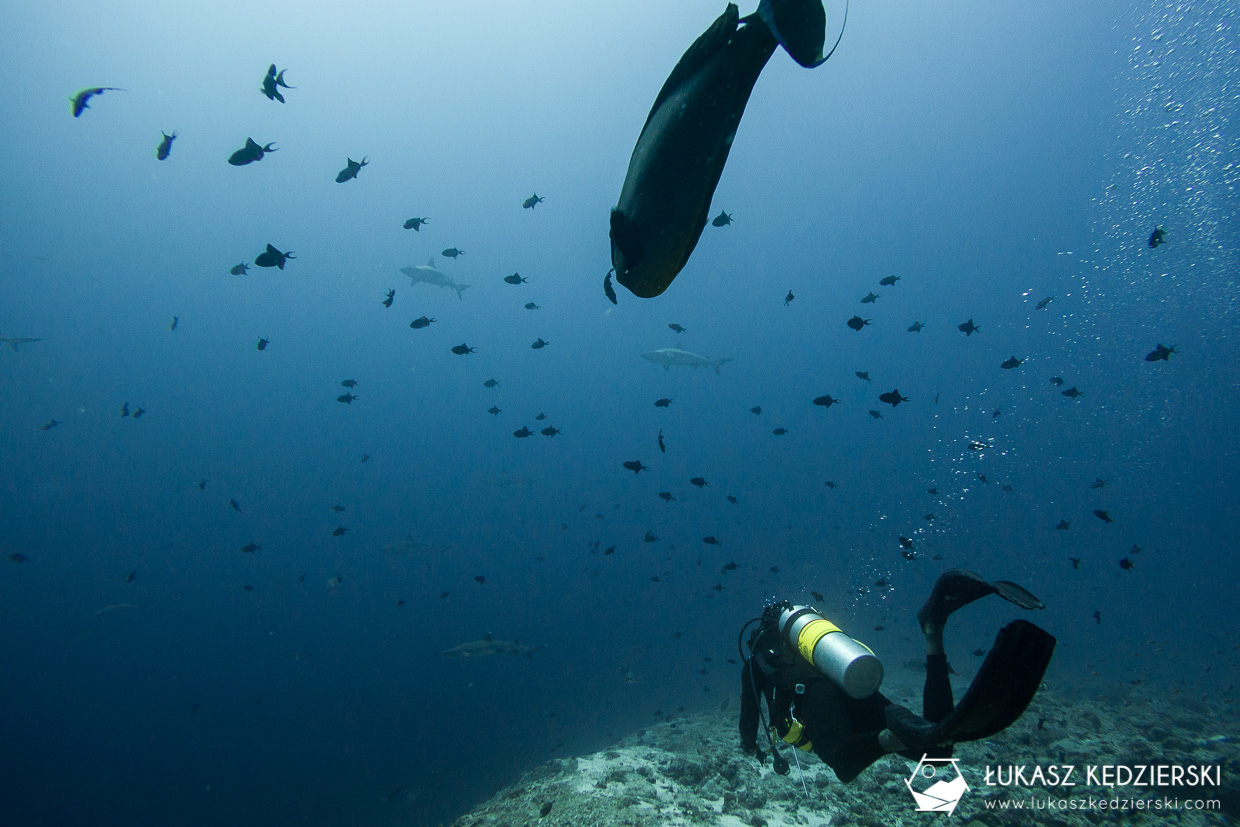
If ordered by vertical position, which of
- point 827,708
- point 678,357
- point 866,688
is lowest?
point 827,708

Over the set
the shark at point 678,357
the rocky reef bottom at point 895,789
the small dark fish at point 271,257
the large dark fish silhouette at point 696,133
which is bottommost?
the rocky reef bottom at point 895,789

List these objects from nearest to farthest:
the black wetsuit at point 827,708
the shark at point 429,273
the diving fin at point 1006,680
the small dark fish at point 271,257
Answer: the diving fin at point 1006,680, the black wetsuit at point 827,708, the small dark fish at point 271,257, the shark at point 429,273

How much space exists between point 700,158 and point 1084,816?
9912 millimetres

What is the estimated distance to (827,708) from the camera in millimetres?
3766

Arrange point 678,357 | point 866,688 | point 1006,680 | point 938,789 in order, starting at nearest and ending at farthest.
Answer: point 1006,680 < point 866,688 < point 938,789 < point 678,357

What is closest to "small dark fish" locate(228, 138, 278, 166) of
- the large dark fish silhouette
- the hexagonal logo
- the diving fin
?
the large dark fish silhouette

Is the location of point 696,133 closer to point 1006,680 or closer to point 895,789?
point 1006,680

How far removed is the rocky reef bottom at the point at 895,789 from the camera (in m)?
6.05

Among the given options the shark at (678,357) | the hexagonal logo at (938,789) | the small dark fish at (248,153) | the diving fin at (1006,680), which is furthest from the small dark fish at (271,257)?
the shark at (678,357)

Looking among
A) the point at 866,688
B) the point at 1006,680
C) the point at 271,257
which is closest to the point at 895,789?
the point at 866,688

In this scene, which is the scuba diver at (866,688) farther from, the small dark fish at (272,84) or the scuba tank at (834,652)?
the small dark fish at (272,84)

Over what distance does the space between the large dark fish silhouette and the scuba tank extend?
349 cm

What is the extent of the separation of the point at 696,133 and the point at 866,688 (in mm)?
4216

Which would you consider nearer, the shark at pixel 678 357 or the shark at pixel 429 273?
the shark at pixel 429 273
